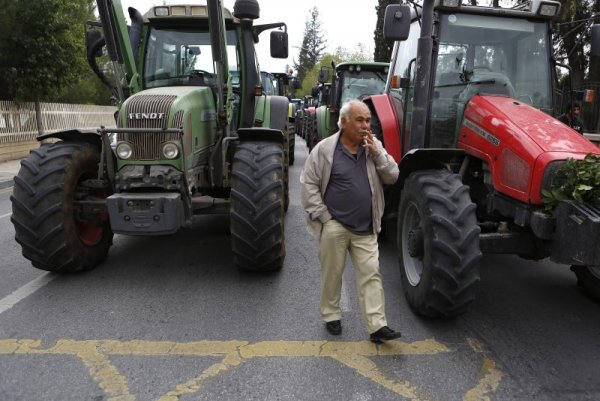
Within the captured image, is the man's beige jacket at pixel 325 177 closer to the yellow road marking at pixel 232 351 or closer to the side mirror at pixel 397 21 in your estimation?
the yellow road marking at pixel 232 351

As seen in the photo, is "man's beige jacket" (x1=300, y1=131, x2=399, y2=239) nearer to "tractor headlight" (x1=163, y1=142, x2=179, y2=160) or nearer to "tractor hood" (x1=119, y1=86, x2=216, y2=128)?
"tractor headlight" (x1=163, y1=142, x2=179, y2=160)

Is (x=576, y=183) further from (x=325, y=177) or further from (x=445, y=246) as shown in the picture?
(x=325, y=177)

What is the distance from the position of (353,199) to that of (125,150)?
2.25 m

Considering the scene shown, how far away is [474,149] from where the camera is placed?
160 inches

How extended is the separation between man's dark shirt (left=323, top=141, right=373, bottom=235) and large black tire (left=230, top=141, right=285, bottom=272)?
1.02 m

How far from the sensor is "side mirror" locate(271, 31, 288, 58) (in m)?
5.39

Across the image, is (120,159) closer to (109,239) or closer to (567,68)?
(109,239)

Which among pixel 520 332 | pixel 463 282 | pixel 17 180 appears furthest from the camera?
pixel 17 180

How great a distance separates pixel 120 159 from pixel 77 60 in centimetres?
1275

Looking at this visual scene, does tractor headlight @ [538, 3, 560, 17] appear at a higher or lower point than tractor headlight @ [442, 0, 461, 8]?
lower

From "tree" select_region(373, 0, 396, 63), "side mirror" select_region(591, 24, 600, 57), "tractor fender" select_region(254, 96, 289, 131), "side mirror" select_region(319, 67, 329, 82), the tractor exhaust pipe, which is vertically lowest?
"tractor fender" select_region(254, 96, 289, 131)

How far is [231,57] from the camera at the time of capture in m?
5.66

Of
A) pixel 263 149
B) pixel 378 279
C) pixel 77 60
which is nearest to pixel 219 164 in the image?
pixel 263 149

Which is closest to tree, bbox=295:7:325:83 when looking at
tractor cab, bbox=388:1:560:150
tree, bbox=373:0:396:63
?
tree, bbox=373:0:396:63
